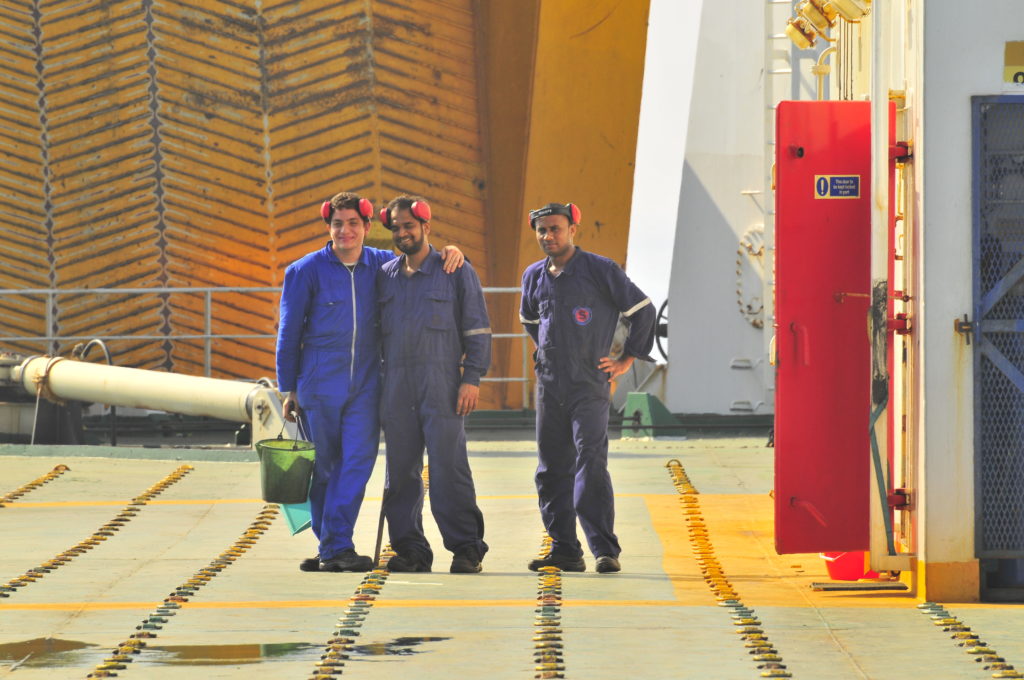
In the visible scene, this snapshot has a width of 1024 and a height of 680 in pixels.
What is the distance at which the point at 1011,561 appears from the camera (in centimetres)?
673

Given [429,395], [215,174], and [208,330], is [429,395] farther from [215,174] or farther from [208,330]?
[215,174]

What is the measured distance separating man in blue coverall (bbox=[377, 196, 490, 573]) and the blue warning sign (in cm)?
161

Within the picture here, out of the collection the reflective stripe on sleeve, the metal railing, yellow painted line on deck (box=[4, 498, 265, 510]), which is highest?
the metal railing

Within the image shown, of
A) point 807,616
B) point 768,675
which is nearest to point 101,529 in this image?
point 807,616

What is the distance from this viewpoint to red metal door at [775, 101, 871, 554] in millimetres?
6969

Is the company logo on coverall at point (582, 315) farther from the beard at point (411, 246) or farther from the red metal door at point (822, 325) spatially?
the red metal door at point (822, 325)

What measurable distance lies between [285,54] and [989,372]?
11208mm

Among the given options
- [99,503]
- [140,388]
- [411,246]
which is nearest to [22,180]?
[140,388]

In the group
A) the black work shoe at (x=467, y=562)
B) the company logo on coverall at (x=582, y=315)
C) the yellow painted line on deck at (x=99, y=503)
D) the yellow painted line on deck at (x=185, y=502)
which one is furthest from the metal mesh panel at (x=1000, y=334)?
the yellow painted line on deck at (x=99, y=503)

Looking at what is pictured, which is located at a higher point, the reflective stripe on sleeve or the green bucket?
the reflective stripe on sleeve

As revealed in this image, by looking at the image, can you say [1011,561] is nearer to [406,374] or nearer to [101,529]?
[406,374]


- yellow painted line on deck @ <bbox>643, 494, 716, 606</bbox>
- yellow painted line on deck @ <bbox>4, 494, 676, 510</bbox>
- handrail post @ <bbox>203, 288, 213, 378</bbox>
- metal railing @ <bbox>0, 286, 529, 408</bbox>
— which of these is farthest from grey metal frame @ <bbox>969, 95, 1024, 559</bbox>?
handrail post @ <bbox>203, 288, 213, 378</bbox>

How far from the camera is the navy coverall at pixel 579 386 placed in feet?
25.1

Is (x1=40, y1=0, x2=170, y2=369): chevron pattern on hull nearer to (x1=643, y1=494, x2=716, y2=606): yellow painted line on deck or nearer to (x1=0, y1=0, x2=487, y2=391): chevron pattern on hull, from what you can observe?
(x1=0, y1=0, x2=487, y2=391): chevron pattern on hull
